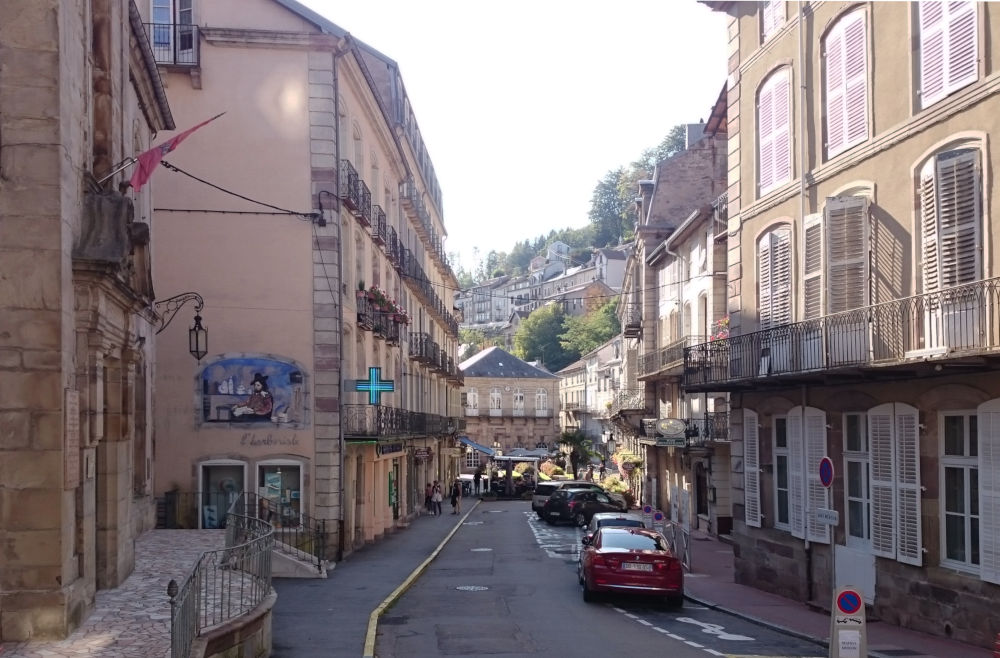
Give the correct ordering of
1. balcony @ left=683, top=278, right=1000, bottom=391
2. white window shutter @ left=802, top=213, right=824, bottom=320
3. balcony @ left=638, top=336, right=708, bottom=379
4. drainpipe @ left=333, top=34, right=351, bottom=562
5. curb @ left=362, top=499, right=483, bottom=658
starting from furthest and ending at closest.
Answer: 1. balcony @ left=638, top=336, right=708, bottom=379
2. drainpipe @ left=333, top=34, right=351, bottom=562
3. white window shutter @ left=802, top=213, right=824, bottom=320
4. curb @ left=362, top=499, right=483, bottom=658
5. balcony @ left=683, top=278, right=1000, bottom=391

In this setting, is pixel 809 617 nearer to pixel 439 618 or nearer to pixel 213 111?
pixel 439 618

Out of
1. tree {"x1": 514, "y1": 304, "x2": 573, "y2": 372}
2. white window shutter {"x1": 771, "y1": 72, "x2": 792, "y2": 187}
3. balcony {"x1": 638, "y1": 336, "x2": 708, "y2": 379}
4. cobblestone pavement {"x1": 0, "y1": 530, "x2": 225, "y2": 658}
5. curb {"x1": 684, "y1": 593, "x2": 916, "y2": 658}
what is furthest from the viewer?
tree {"x1": 514, "y1": 304, "x2": 573, "y2": 372}

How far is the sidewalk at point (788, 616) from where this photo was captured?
14.0 meters

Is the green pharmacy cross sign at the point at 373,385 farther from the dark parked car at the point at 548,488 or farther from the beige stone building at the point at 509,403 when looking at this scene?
the beige stone building at the point at 509,403

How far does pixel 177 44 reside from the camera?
26375mm

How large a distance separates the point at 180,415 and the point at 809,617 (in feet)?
52.1

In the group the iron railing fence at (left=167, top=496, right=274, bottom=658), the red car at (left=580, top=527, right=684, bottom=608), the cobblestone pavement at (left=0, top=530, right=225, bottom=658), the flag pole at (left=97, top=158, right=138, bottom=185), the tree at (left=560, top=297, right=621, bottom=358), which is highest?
A: the tree at (left=560, top=297, right=621, bottom=358)

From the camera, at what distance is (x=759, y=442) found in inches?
833

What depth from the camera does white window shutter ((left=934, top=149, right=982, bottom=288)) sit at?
14055 millimetres

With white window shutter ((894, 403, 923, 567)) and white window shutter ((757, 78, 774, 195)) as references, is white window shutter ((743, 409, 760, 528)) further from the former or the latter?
white window shutter ((894, 403, 923, 567))

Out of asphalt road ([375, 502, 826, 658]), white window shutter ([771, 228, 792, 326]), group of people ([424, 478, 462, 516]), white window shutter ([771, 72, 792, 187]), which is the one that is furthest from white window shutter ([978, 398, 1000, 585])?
group of people ([424, 478, 462, 516])

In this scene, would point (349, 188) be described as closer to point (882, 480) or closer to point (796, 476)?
point (796, 476)

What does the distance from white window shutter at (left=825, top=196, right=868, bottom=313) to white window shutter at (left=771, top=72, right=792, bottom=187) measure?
2.39m

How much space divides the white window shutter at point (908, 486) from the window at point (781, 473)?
13.3ft
